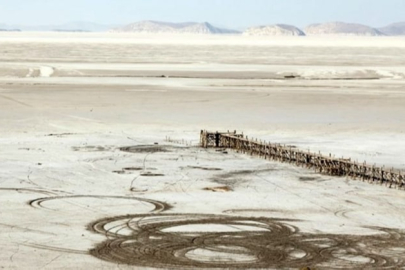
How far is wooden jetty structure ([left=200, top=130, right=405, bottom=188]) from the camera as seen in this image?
119 ft

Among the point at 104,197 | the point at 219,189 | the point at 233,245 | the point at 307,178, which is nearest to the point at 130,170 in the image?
the point at 219,189

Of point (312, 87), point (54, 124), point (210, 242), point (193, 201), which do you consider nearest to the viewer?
point (210, 242)

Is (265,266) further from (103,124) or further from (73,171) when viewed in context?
(103,124)

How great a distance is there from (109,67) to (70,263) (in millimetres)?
82989

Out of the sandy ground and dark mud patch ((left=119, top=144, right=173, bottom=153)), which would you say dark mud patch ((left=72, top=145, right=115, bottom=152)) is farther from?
dark mud patch ((left=119, top=144, right=173, bottom=153))

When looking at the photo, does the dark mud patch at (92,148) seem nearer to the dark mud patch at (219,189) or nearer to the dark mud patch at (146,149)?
the dark mud patch at (146,149)

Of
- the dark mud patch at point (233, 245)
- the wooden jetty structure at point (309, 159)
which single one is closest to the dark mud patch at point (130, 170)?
the wooden jetty structure at point (309, 159)

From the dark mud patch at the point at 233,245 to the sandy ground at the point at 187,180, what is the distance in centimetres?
5

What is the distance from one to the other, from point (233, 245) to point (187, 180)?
35.7ft

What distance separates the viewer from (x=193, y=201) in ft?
106

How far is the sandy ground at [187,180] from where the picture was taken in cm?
2531

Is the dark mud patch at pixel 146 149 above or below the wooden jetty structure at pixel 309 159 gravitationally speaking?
below

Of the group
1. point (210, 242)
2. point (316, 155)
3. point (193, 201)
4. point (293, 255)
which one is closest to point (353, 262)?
point (293, 255)

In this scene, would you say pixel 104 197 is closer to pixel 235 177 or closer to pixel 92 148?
pixel 235 177
